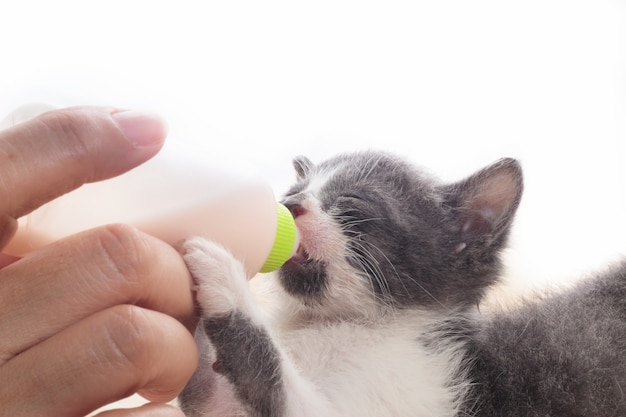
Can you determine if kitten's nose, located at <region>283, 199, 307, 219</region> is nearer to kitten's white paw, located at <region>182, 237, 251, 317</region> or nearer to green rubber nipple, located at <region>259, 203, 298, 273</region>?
green rubber nipple, located at <region>259, 203, 298, 273</region>

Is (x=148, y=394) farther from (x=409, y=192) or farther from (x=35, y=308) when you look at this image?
(x=409, y=192)

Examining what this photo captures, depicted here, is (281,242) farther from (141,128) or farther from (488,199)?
(488,199)

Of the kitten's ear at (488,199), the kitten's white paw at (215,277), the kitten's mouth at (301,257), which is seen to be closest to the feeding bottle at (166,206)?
the kitten's white paw at (215,277)

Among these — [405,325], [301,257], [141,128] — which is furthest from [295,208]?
[141,128]

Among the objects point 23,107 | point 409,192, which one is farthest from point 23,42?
point 409,192

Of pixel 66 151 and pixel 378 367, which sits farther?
pixel 378 367

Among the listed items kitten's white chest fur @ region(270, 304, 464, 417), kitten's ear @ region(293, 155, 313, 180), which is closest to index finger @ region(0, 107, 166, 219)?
kitten's white chest fur @ region(270, 304, 464, 417)
